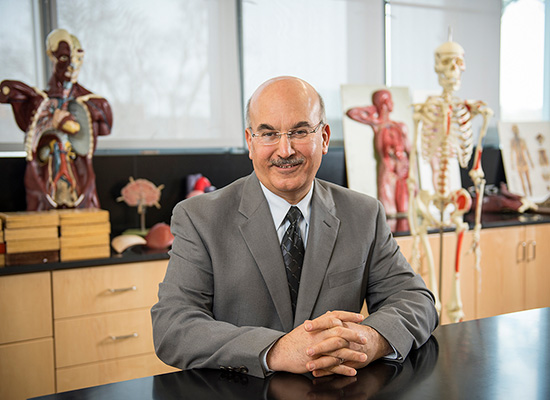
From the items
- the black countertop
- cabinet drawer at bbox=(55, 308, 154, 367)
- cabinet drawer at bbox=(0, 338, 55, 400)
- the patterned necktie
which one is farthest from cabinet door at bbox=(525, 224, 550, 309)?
cabinet drawer at bbox=(0, 338, 55, 400)

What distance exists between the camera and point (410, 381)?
117cm

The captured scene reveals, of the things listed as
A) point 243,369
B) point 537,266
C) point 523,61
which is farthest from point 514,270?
point 243,369

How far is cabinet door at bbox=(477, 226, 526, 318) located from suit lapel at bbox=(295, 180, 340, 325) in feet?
7.37

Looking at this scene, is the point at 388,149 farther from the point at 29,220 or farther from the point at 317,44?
the point at 29,220

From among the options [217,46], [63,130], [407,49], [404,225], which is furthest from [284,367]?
[407,49]

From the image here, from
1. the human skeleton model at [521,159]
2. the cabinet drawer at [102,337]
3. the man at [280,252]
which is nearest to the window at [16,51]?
the cabinet drawer at [102,337]

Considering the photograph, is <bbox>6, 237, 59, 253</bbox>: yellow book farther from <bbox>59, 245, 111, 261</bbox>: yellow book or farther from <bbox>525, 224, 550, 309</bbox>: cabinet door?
<bbox>525, 224, 550, 309</bbox>: cabinet door

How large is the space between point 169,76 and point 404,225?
1727 millimetres

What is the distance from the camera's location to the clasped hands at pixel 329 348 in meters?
1.21

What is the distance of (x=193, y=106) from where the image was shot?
3623 mm

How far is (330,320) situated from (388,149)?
2.74 m

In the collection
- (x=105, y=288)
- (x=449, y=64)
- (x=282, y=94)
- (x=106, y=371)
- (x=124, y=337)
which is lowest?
(x=106, y=371)

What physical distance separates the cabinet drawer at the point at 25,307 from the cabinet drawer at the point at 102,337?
80mm

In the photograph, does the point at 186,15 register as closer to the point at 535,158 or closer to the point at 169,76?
the point at 169,76
